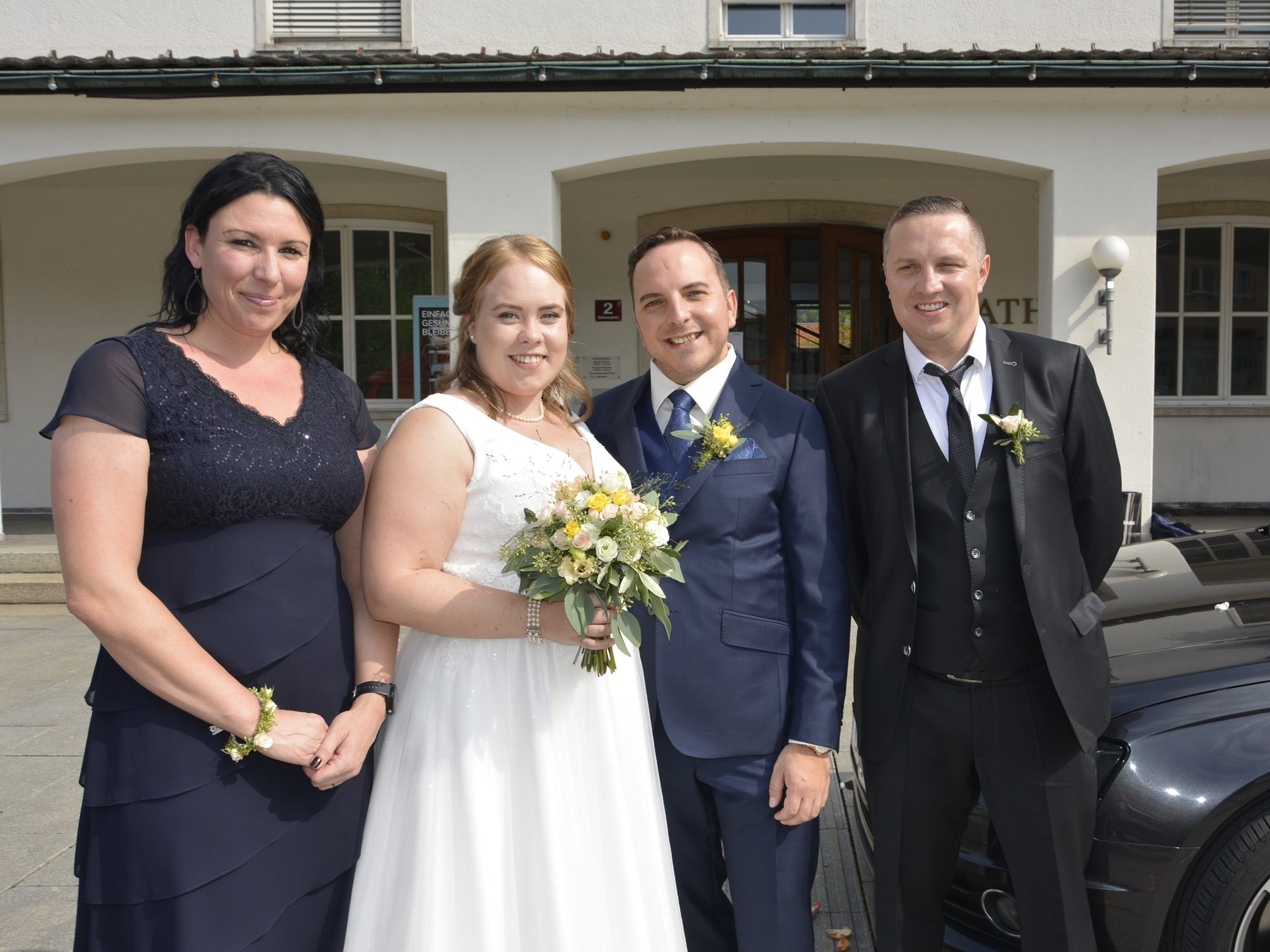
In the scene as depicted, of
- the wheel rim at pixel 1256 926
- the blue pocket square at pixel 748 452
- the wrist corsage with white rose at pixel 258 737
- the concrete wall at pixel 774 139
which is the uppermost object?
the concrete wall at pixel 774 139

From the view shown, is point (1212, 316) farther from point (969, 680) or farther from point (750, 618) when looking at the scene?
point (750, 618)

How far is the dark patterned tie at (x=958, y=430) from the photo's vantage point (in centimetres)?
240

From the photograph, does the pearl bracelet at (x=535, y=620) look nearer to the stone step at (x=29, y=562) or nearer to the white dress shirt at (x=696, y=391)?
the white dress shirt at (x=696, y=391)

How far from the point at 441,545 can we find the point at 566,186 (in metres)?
8.52

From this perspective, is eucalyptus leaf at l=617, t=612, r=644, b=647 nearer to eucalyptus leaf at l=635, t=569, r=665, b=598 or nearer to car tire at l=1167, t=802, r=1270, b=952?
eucalyptus leaf at l=635, t=569, r=665, b=598

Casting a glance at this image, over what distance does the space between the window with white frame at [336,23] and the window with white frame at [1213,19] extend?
7643mm

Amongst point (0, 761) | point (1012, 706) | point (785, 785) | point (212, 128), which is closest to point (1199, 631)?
point (1012, 706)

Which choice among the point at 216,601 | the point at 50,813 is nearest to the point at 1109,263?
the point at 216,601

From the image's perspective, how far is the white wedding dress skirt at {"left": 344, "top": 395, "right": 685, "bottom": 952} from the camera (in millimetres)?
2074

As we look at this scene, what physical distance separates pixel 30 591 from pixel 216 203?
296 inches

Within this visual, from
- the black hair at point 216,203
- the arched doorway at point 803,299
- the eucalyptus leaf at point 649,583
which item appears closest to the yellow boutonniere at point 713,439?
the eucalyptus leaf at point 649,583

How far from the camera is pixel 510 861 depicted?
2115 millimetres

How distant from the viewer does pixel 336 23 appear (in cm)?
909

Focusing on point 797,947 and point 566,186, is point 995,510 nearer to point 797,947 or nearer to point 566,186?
point 797,947
